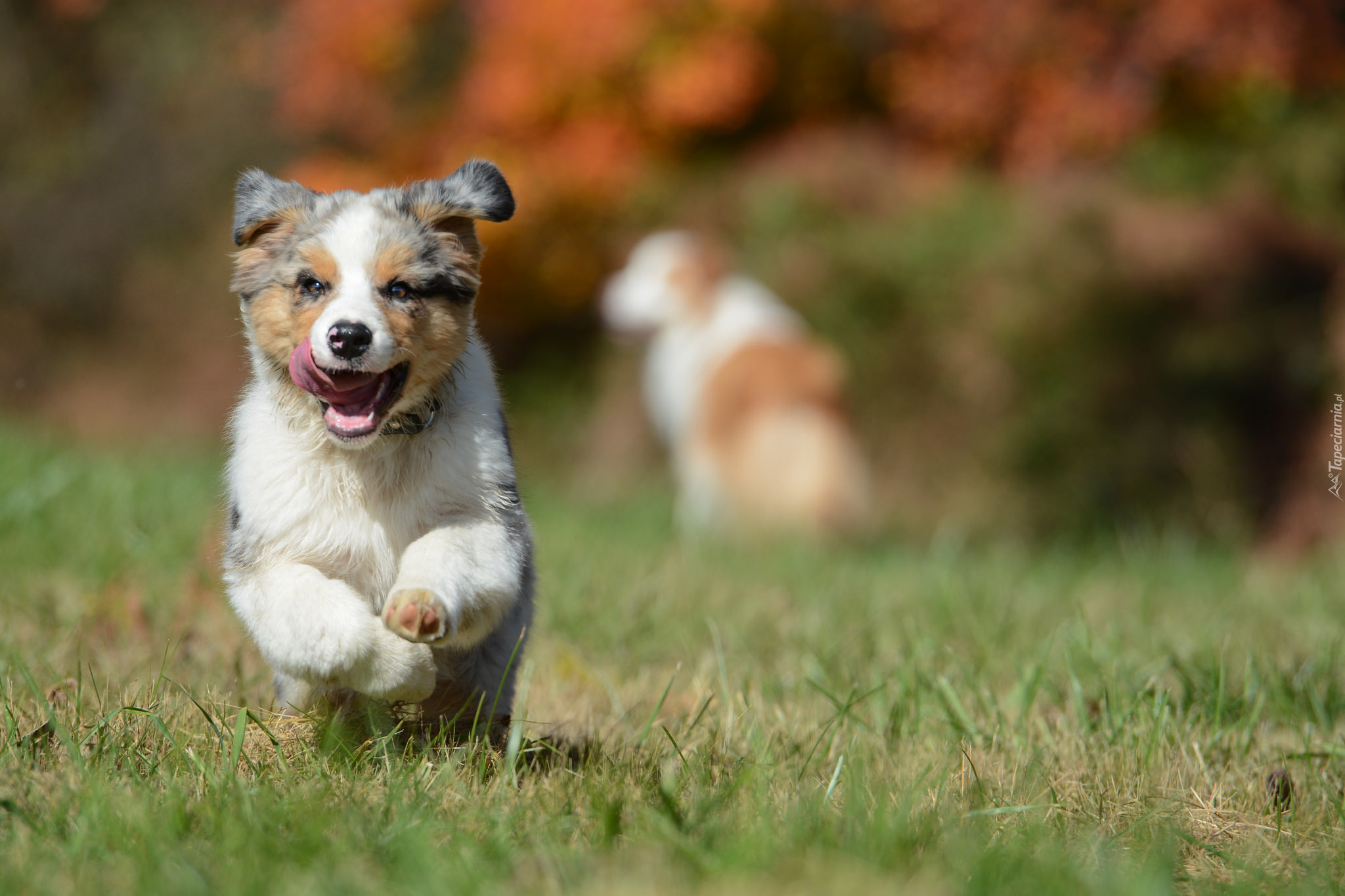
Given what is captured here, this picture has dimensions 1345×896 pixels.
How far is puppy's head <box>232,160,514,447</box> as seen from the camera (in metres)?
2.26

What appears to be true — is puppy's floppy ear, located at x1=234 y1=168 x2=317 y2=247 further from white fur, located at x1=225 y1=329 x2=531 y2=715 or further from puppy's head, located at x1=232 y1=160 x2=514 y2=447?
white fur, located at x1=225 y1=329 x2=531 y2=715

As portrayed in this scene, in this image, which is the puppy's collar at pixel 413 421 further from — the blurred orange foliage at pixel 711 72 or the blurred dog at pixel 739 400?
the blurred orange foliage at pixel 711 72

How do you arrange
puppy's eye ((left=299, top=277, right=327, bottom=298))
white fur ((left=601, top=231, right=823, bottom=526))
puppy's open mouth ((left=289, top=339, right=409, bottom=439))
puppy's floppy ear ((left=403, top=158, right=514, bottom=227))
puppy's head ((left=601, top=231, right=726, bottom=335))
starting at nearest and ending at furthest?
puppy's open mouth ((left=289, top=339, right=409, bottom=439))
puppy's eye ((left=299, top=277, right=327, bottom=298))
puppy's floppy ear ((left=403, top=158, right=514, bottom=227))
white fur ((left=601, top=231, right=823, bottom=526))
puppy's head ((left=601, top=231, right=726, bottom=335))

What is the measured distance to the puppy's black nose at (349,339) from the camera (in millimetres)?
2186

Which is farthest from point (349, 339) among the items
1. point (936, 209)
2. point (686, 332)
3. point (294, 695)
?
point (936, 209)

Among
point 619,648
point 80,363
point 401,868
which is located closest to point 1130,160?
point 619,648

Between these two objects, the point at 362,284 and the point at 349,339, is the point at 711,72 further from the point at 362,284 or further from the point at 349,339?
the point at 349,339

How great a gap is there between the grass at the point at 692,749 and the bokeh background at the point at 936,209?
15.8 ft

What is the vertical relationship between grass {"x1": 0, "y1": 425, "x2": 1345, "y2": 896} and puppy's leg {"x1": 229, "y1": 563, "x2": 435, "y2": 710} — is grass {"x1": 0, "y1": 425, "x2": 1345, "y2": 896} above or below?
below

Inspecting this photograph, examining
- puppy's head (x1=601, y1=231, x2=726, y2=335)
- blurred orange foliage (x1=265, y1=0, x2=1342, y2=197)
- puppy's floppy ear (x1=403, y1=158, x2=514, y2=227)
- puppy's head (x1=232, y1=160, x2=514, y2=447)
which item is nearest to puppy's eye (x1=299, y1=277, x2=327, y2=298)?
puppy's head (x1=232, y1=160, x2=514, y2=447)

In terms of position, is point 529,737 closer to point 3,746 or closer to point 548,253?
point 3,746

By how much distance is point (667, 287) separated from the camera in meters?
8.22

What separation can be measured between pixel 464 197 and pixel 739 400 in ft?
16.9

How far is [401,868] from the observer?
5.69 ft
